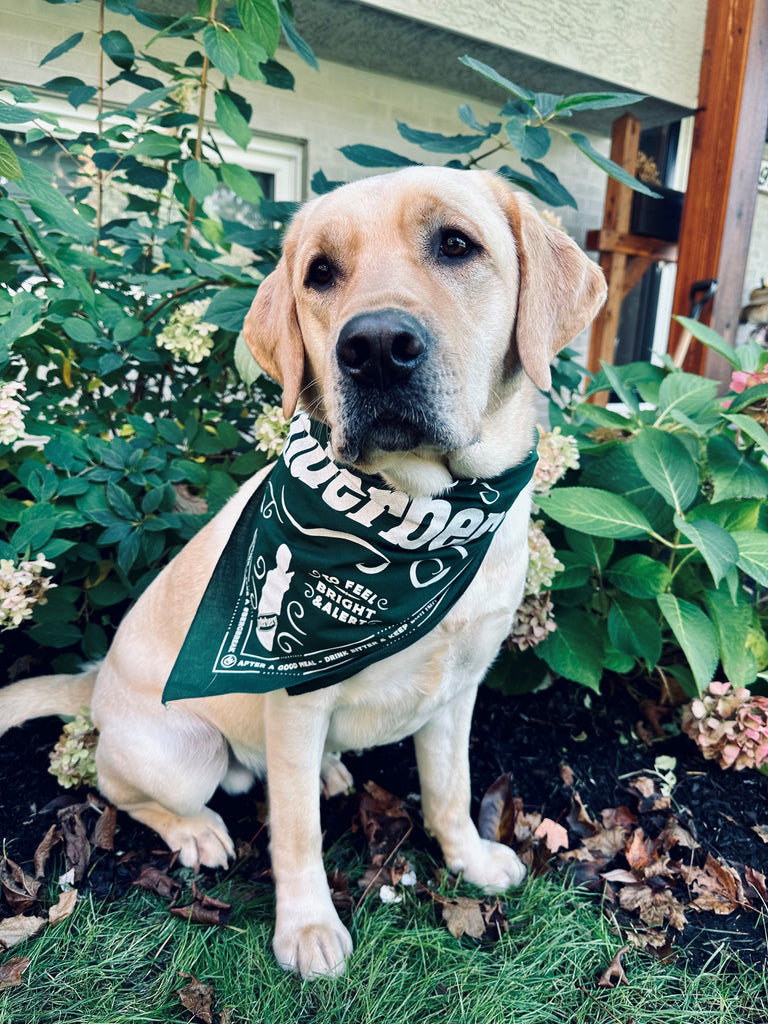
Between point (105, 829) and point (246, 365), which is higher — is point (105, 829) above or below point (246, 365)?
below

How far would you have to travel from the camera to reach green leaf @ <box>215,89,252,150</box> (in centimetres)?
226

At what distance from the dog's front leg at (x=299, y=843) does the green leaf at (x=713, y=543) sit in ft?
3.93

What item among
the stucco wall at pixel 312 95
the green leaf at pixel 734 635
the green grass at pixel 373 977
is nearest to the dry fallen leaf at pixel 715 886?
the green grass at pixel 373 977

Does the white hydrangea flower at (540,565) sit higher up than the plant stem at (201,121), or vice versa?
the plant stem at (201,121)

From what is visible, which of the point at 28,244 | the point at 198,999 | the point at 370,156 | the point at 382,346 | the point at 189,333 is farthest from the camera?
the point at 189,333

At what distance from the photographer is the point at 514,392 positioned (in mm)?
1762

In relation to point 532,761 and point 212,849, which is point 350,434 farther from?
point 532,761

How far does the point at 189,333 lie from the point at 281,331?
2.69ft

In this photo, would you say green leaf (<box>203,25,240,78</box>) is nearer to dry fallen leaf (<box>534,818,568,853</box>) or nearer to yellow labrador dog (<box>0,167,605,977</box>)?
yellow labrador dog (<box>0,167,605,977</box>)

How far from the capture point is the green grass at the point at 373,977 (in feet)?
5.23

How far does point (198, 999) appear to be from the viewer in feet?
5.24

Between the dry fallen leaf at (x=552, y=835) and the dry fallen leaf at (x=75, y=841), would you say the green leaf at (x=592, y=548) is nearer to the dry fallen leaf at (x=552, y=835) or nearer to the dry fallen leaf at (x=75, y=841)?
the dry fallen leaf at (x=552, y=835)

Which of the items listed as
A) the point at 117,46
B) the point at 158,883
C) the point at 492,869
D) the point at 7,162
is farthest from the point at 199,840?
the point at 117,46

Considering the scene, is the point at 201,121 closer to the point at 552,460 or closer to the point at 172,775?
the point at 552,460
